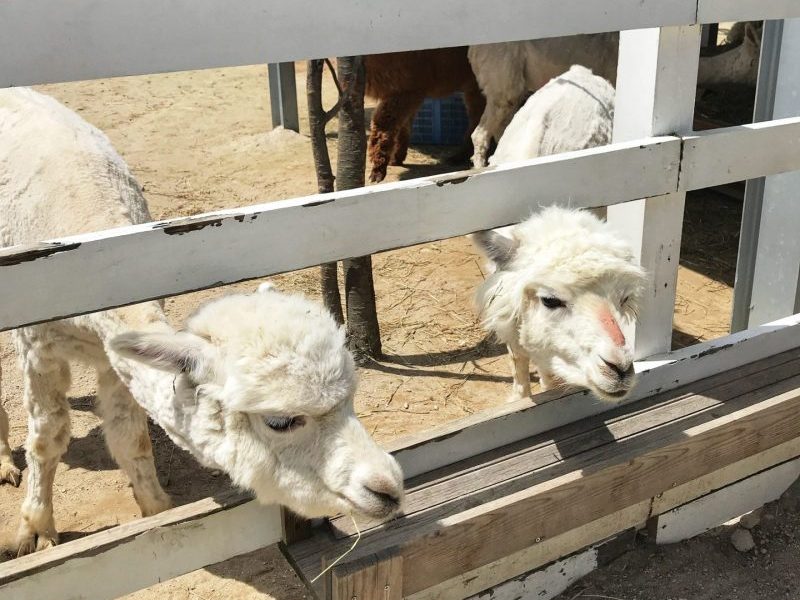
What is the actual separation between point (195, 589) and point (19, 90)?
233cm

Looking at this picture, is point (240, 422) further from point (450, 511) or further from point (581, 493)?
point (581, 493)

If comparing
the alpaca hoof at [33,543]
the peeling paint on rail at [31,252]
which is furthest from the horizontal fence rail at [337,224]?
the alpaca hoof at [33,543]

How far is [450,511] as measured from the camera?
236cm

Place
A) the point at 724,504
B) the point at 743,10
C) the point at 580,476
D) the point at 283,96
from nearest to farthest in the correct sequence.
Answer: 1. the point at 580,476
2. the point at 743,10
3. the point at 724,504
4. the point at 283,96

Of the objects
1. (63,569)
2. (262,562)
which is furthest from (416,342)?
(63,569)

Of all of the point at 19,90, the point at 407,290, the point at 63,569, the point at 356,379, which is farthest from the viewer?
the point at 407,290

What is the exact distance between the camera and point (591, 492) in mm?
2529

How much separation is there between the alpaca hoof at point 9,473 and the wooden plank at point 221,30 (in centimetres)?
261

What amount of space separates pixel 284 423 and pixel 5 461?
235 centimetres

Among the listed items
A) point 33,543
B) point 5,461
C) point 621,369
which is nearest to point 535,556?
point 621,369

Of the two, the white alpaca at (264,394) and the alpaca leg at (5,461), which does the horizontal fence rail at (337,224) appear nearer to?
the white alpaca at (264,394)

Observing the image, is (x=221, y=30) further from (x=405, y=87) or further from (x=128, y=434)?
(x=405, y=87)

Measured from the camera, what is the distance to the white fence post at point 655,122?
2594mm

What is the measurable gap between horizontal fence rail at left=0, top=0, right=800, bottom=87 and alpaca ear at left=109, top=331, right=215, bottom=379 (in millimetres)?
614
